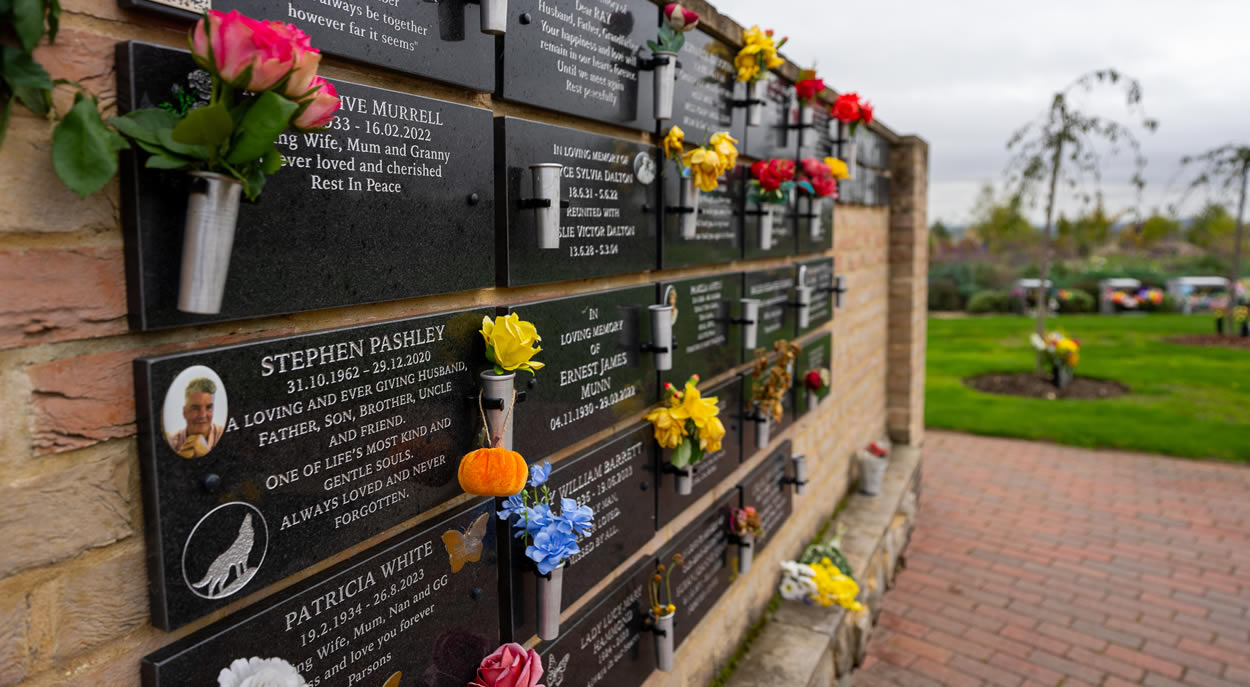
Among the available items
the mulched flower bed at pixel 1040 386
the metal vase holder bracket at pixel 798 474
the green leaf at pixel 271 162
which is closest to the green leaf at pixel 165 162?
the green leaf at pixel 271 162

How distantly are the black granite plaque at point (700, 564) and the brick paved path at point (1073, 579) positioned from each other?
1415 millimetres

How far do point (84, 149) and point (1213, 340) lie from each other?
18.2 metres

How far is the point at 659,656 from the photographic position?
279 centimetres

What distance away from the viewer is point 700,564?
3.25 metres

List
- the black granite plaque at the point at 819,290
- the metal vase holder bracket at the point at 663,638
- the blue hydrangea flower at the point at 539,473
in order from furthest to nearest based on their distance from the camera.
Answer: the black granite plaque at the point at 819,290, the metal vase holder bracket at the point at 663,638, the blue hydrangea flower at the point at 539,473

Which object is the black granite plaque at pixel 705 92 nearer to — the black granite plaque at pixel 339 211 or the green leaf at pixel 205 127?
the black granite plaque at pixel 339 211

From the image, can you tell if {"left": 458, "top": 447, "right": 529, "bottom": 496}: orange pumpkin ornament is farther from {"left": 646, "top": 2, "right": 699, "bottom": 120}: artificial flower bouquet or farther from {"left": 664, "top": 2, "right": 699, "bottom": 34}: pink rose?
{"left": 664, "top": 2, "right": 699, "bottom": 34}: pink rose

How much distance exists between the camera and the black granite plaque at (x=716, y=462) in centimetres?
290

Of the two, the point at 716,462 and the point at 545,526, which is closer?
the point at 545,526

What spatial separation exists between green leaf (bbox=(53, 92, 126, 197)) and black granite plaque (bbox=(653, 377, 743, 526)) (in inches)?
80.2

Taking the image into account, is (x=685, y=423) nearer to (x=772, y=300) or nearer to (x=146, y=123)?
(x=772, y=300)

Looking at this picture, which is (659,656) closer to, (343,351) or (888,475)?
(343,351)

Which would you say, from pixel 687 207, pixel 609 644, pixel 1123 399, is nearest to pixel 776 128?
pixel 687 207

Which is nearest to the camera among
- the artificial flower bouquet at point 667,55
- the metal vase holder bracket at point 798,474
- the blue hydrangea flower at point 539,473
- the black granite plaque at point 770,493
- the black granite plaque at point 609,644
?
the blue hydrangea flower at point 539,473
